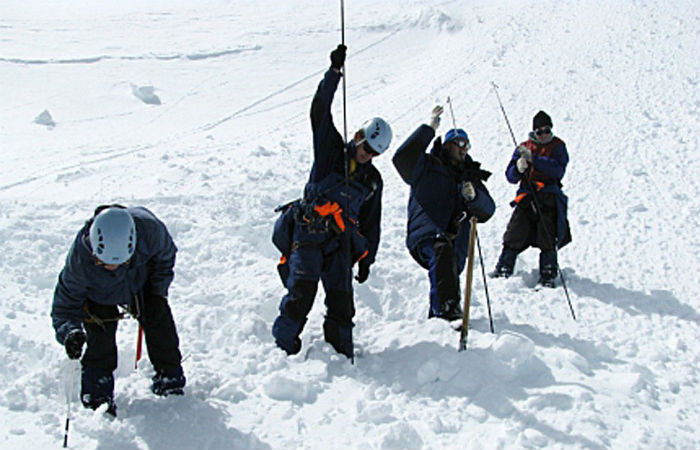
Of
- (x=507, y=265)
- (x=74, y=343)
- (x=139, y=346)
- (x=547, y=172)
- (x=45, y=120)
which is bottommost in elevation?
(x=507, y=265)

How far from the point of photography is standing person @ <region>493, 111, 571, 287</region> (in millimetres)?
7195

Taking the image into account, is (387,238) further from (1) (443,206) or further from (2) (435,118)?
(2) (435,118)

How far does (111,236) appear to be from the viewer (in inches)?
165

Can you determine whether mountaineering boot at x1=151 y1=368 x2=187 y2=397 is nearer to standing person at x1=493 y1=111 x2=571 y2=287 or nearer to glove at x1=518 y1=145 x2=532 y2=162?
standing person at x1=493 y1=111 x2=571 y2=287

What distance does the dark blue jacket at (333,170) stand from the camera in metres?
5.40

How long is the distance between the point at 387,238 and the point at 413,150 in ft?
9.18

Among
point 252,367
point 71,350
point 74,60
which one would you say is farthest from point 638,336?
point 74,60

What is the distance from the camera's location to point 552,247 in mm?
7285

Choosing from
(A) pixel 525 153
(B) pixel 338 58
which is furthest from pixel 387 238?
(B) pixel 338 58

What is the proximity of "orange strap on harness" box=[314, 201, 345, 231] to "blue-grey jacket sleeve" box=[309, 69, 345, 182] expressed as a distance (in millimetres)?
272

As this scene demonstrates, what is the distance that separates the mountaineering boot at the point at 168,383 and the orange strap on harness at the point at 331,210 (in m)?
1.73

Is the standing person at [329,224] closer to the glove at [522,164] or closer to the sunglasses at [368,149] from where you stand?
the sunglasses at [368,149]

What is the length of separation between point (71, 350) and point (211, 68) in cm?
1743

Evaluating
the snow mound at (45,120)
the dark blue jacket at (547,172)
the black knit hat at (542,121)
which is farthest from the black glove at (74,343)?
the snow mound at (45,120)
